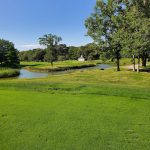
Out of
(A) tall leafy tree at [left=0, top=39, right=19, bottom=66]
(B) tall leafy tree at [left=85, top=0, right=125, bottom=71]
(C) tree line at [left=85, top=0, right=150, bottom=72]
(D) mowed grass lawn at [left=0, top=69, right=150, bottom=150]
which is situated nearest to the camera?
(D) mowed grass lawn at [left=0, top=69, right=150, bottom=150]

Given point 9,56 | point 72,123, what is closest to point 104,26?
point 72,123

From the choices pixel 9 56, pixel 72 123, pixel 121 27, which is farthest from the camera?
pixel 9 56

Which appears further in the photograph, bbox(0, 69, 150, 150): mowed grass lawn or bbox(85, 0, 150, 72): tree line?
bbox(85, 0, 150, 72): tree line

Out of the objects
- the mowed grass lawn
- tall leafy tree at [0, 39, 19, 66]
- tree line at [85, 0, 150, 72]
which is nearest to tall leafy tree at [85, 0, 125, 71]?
tree line at [85, 0, 150, 72]

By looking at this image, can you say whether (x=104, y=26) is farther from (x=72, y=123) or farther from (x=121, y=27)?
(x=72, y=123)

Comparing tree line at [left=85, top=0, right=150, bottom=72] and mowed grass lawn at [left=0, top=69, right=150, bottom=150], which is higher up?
tree line at [left=85, top=0, right=150, bottom=72]

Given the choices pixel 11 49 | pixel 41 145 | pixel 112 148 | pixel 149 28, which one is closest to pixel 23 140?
pixel 41 145

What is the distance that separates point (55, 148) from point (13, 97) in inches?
310

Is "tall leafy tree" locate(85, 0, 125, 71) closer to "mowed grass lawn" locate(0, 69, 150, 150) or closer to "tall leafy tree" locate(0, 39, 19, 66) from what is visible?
"mowed grass lawn" locate(0, 69, 150, 150)

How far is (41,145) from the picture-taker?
7668mm

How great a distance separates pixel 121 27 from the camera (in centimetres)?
3709

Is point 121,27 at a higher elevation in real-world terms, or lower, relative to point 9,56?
higher

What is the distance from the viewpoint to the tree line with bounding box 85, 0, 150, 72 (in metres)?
Answer: 29.1

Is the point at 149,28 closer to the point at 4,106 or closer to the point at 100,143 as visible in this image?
the point at 4,106
